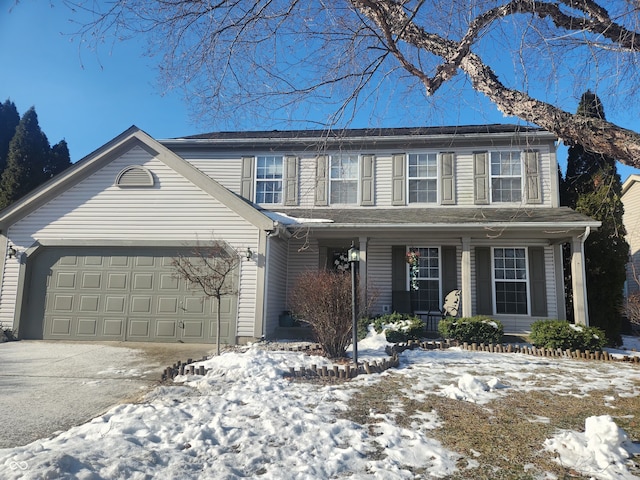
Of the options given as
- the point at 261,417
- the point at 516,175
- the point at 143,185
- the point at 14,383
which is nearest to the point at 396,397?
the point at 261,417

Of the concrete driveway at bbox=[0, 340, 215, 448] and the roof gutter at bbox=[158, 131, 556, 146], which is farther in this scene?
the roof gutter at bbox=[158, 131, 556, 146]

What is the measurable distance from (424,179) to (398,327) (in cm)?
473

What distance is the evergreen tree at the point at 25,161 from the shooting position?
17766mm

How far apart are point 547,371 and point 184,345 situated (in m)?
7.00

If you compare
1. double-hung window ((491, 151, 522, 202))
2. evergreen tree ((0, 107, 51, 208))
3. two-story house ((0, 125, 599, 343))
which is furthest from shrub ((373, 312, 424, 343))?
evergreen tree ((0, 107, 51, 208))

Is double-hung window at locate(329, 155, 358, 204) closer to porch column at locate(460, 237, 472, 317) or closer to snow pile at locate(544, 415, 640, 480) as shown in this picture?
porch column at locate(460, 237, 472, 317)

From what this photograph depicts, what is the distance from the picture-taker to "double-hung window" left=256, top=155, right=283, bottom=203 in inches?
498

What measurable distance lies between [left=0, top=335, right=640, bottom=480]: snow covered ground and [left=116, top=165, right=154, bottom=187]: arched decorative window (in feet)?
18.7

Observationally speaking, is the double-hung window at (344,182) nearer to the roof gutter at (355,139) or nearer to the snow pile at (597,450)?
the roof gutter at (355,139)

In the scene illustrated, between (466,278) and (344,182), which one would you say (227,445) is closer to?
(466,278)

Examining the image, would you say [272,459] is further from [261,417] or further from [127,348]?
[127,348]

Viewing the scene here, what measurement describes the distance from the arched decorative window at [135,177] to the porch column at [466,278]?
7.68 meters

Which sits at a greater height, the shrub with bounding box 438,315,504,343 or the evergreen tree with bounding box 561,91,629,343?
the evergreen tree with bounding box 561,91,629,343

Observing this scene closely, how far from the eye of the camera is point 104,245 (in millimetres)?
9914
